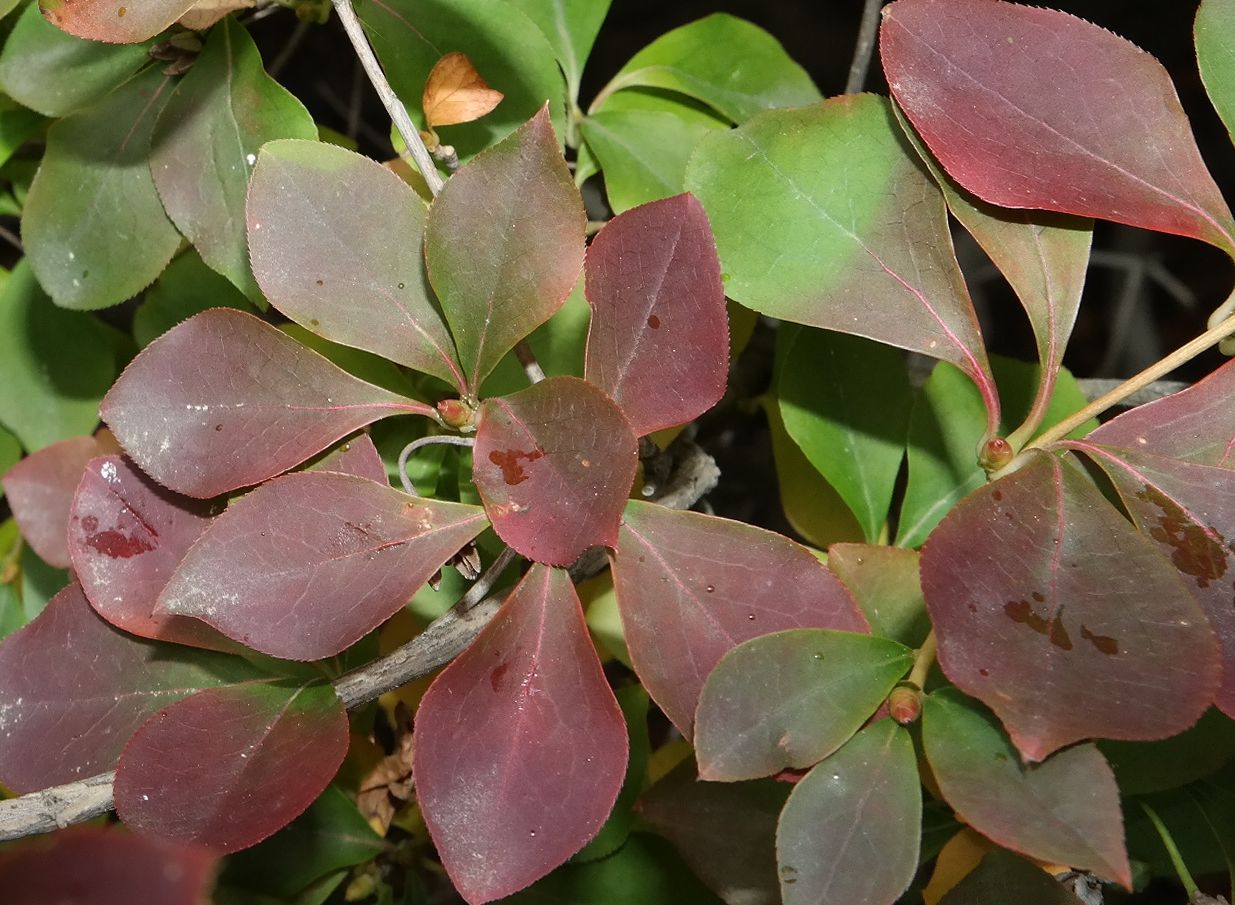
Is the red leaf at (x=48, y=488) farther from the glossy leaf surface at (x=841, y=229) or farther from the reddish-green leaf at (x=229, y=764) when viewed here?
the glossy leaf surface at (x=841, y=229)

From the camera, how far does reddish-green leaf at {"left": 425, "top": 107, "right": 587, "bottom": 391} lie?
1.84 ft

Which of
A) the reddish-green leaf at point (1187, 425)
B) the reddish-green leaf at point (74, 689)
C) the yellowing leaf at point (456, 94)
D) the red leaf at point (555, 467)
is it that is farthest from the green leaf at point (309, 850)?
the reddish-green leaf at point (1187, 425)

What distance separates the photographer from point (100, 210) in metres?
0.79

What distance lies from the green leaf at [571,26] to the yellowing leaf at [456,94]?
0.21 m

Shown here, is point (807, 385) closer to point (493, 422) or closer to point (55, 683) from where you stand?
point (493, 422)

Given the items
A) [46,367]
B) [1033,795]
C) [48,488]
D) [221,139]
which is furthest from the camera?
[46,367]

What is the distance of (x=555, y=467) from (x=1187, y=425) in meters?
0.37

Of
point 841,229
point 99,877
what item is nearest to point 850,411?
point 841,229

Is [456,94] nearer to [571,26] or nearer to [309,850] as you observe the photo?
[571,26]

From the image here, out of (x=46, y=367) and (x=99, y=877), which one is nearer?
(x=99, y=877)

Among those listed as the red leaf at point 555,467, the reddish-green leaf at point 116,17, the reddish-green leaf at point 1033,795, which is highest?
the reddish-green leaf at point 116,17

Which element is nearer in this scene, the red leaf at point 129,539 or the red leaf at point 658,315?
the red leaf at point 658,315

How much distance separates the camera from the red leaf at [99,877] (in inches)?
10.8

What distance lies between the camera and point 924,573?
0.52 m
